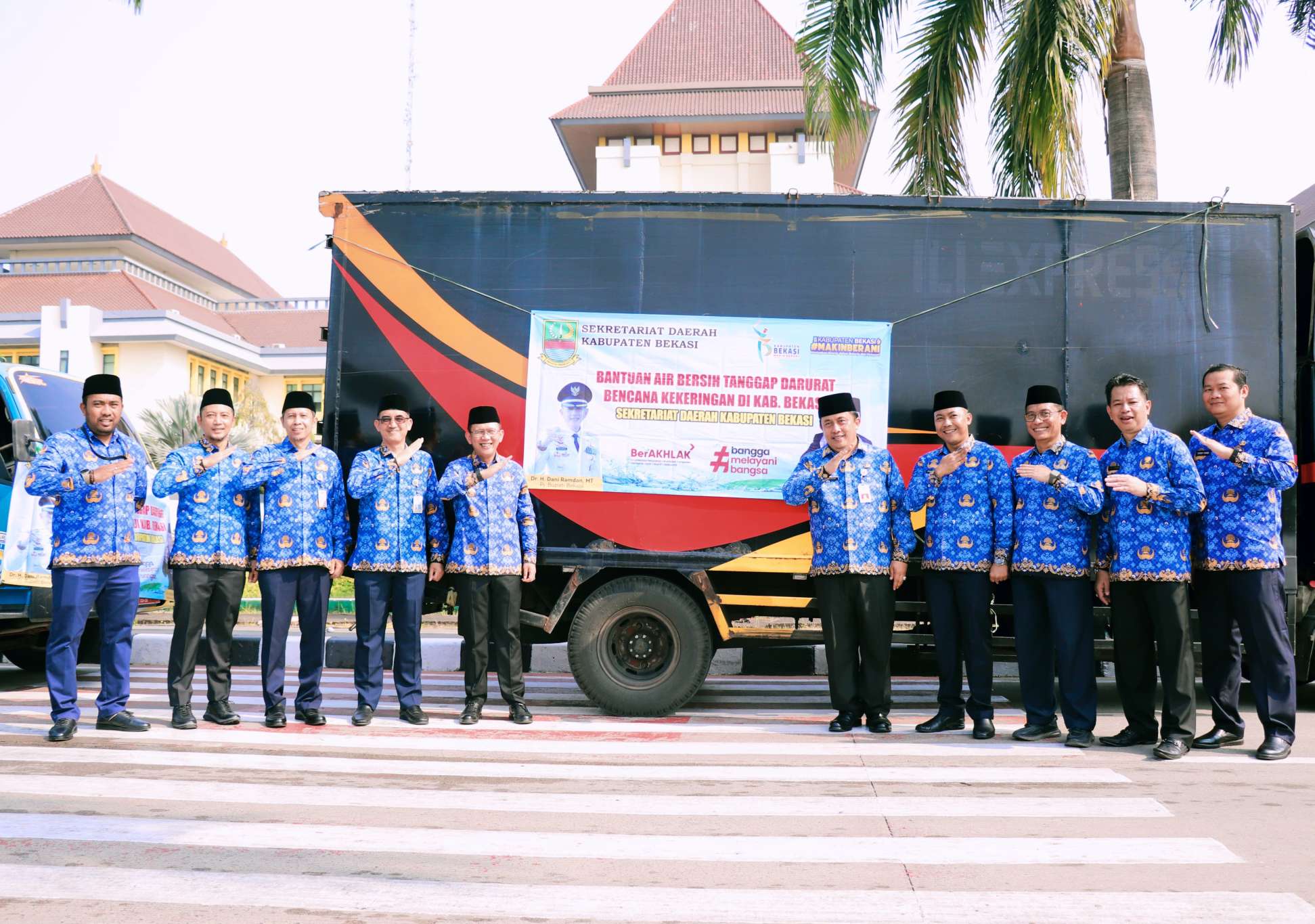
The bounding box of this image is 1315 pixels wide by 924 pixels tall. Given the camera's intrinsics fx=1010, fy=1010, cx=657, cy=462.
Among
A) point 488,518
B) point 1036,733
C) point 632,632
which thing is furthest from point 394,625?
point 1036,733

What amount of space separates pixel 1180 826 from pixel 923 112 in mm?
8648

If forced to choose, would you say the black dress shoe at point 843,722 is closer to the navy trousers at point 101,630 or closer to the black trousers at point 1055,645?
the black trousers at point 1055,645

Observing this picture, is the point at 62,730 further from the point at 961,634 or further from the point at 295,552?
the point at 961,634

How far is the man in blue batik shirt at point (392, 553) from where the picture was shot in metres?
6.44

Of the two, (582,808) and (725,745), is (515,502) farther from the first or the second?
(582,808)

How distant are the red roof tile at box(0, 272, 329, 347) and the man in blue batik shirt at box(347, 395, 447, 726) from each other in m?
31.8

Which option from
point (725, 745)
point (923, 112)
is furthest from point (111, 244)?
point (725, 745)

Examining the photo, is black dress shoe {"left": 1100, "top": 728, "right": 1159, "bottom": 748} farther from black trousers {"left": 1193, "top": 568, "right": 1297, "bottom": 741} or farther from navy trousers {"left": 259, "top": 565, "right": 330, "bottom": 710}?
navy trousers {"left": 259, "top": 565, "right": 330, "bottom": 710}

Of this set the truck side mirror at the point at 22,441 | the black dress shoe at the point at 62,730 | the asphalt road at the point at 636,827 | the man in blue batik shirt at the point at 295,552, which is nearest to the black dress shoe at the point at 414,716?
the asphalt road at the point at 636,827

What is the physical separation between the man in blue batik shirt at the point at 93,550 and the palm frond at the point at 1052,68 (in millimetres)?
8529

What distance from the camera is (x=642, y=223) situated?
6.70 m

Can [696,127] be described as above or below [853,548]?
above

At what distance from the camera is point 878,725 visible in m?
6.24

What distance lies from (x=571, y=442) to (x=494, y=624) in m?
1.28
